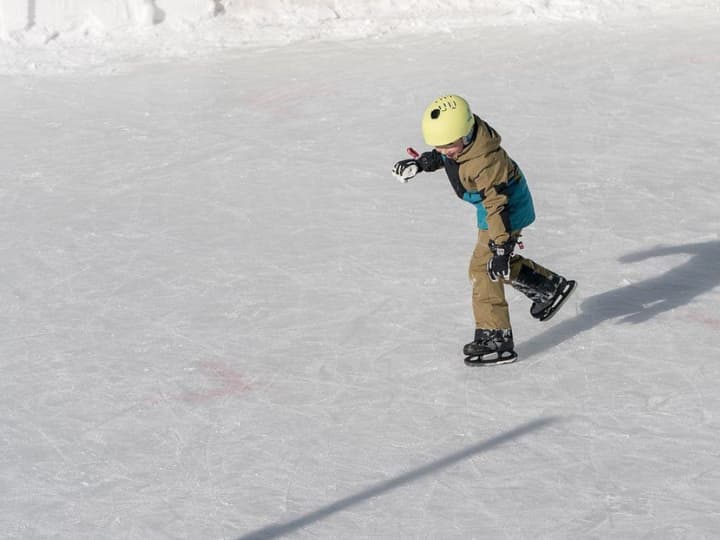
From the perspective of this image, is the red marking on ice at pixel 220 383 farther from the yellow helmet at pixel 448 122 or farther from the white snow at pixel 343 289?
the yellow helmet at pixel 448 122

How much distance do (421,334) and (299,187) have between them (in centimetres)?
221

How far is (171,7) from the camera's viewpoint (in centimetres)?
1142

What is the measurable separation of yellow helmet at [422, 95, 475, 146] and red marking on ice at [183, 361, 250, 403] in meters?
1.43

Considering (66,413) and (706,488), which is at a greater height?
(706,488)

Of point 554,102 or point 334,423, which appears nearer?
point 334,423

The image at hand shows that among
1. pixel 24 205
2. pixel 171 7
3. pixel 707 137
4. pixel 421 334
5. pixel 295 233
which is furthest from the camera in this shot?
pixel 171 7

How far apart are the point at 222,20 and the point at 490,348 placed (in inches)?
261

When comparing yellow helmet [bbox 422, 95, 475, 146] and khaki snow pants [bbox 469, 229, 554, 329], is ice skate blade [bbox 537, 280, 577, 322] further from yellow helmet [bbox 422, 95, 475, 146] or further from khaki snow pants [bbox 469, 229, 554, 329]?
yellow helmet [bbox 422, 95, 475, 146]

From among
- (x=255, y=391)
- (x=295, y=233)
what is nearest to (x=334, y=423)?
(x=255, y=391)

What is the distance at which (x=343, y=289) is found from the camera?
6.57m

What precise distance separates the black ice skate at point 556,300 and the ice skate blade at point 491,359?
1.26ft

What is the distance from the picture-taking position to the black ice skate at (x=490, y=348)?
5.70 meters

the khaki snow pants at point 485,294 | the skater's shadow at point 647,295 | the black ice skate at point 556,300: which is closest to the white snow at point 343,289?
the skater's shadow at point 647,295

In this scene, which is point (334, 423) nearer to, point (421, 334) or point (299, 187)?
point (421, 334)
